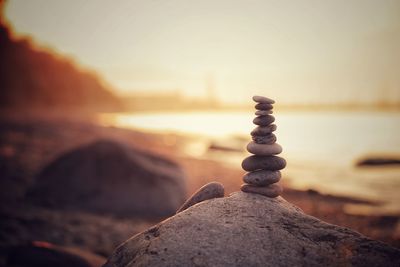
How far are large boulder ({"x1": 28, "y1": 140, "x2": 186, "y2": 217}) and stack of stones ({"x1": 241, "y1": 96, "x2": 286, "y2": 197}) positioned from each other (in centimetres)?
572

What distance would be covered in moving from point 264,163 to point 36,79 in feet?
270

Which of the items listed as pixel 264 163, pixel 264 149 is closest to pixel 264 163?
pixel 264 163

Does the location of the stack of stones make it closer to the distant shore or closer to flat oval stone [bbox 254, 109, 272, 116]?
flat oval stone [bbox 254, 109, 272, 116]

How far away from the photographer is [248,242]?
3414 millimetres

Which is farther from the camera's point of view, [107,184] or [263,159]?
[107,184]

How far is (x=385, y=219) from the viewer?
481 inches

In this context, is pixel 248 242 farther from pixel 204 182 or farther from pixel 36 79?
pixel 36 79

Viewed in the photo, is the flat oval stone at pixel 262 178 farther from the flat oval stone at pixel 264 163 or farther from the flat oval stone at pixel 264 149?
the flat oval stone at pixel 264 149

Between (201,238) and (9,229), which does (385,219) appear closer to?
(201,238)

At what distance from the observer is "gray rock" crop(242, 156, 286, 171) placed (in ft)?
15.8

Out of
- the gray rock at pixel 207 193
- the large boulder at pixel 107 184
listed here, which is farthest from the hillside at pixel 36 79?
the gray rock at pixel 207 193

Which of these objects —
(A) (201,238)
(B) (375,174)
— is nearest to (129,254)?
(A) (201,238)

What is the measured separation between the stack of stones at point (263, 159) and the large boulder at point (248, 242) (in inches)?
23.8

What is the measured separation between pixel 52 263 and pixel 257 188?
11.8 feet
